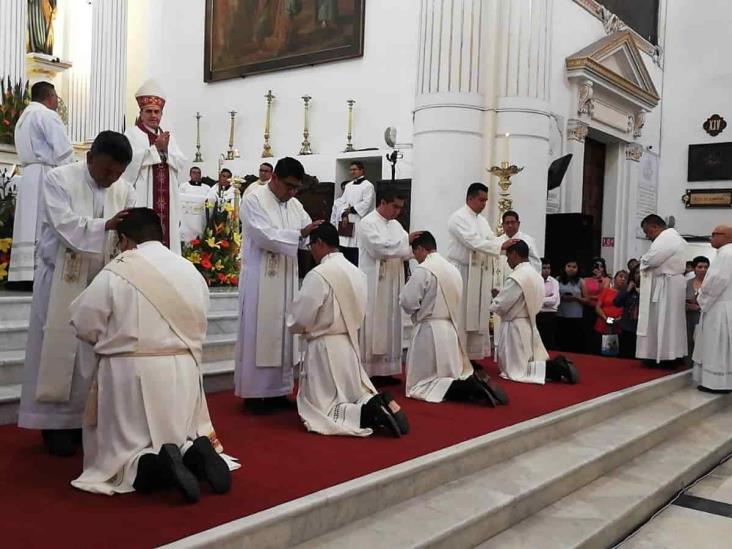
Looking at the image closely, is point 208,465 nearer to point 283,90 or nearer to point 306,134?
point 306,134

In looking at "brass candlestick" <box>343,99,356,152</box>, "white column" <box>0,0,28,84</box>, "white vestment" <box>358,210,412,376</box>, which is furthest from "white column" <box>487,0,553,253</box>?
"white column" <box>0,0,28,84</box>

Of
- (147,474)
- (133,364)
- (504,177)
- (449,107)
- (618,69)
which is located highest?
(618,69)

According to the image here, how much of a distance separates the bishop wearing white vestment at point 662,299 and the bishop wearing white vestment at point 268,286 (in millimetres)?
4309

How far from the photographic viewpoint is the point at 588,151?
13.8 metres

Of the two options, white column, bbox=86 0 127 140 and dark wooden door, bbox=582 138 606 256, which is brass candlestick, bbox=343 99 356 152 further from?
dark wooden door, bbox=582 138 606 256

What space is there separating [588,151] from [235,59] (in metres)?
7.10

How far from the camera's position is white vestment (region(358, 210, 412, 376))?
6.09 meters

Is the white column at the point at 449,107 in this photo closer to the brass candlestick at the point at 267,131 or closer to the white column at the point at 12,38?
the brass candlestick at the point at 267,131

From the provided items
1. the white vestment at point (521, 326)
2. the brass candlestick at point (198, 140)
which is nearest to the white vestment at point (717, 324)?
the white vestment at point (521, 326)

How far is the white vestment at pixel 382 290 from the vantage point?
6.09 metres

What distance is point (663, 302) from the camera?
7738 mm

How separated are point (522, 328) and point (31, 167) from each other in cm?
470

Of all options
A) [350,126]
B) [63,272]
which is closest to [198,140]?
[350,126]

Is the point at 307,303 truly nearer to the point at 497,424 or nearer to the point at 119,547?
the point at 497,424
